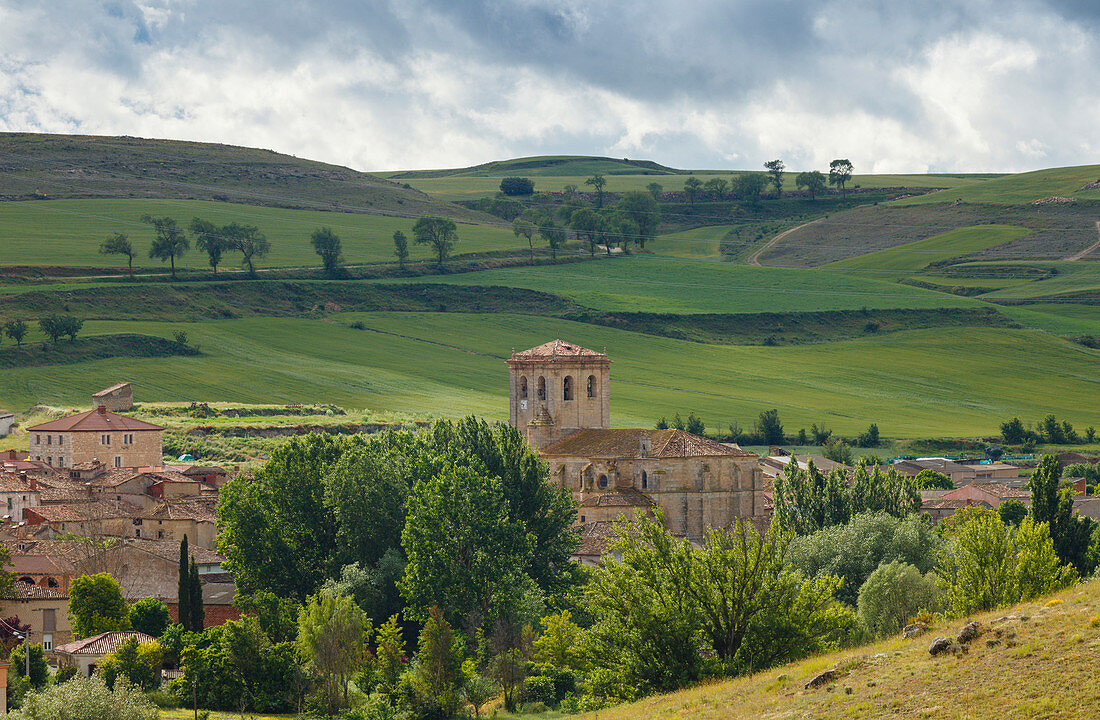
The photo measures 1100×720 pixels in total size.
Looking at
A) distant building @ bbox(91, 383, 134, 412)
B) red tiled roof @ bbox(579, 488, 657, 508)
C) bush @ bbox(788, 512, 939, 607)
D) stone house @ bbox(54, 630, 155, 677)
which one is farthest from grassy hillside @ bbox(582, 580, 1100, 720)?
distant building @ bbox(91, 383, 134, 412)

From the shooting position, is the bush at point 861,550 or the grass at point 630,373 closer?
the bush at point 861,550

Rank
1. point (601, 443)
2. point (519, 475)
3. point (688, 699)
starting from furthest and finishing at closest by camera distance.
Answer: point (601, 443), point (519, 475), point (688, 699)

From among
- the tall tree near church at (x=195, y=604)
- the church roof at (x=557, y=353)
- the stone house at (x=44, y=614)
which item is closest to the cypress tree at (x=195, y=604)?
the tall tree near church at (x=195, y=604)

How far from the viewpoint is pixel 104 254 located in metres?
179

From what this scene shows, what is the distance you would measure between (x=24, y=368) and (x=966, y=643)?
121 m

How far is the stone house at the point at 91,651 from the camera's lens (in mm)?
57438

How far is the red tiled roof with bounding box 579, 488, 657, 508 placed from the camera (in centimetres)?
7962

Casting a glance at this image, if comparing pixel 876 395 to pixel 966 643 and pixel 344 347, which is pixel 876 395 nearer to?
pixel 344 347

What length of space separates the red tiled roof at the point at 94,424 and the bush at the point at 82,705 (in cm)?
6514

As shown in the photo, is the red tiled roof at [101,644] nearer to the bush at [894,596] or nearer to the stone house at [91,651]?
the stone house at [91,651]

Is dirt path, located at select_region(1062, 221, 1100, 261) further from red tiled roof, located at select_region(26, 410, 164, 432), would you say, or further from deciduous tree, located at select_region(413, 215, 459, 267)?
red tiled roof, located at select_region(26, 410, 164, 432)

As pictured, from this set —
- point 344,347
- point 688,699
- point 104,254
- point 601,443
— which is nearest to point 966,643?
point 688,699

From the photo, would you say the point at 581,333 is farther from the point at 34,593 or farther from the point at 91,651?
the point at 91,651

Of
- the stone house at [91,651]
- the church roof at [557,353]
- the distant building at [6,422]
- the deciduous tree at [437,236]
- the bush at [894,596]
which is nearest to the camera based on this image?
the bush at [894,596]
